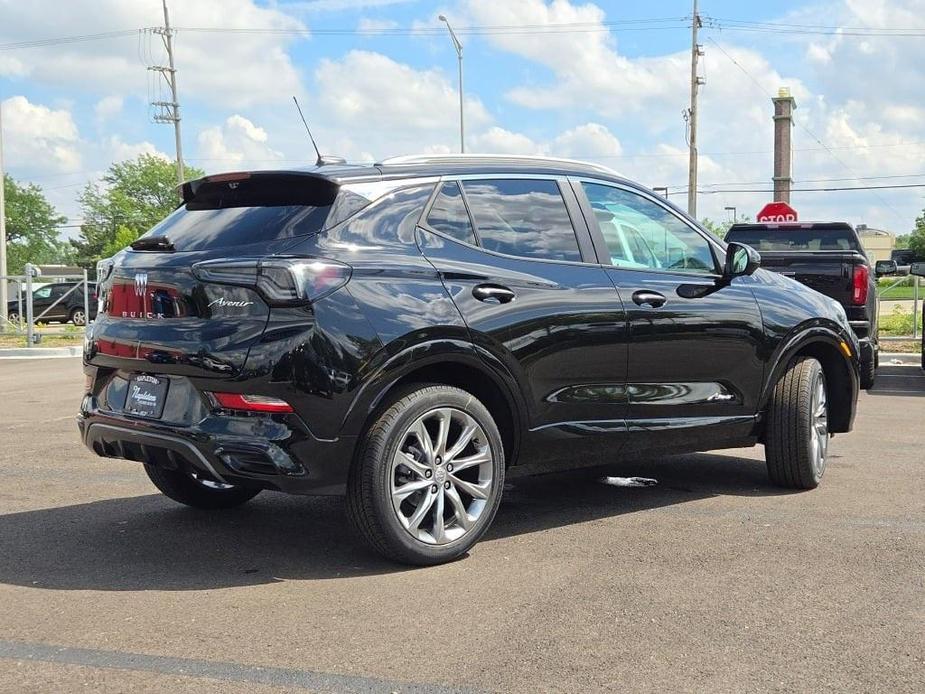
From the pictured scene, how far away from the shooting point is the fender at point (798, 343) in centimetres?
609

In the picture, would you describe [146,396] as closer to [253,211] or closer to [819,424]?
[253,211]

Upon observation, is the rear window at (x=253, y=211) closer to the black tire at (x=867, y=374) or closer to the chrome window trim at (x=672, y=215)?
the chrome window trim at (x=672, y=215)

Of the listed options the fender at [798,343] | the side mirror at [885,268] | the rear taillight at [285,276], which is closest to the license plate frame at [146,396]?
the rear taillight at [285,276]

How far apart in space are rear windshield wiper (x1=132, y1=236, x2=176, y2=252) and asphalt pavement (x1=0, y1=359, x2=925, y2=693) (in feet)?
4.57

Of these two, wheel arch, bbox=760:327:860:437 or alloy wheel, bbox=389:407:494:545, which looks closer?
alloy wheel, bbox=389:407:494:545

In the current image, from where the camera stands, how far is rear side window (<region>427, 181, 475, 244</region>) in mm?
4836

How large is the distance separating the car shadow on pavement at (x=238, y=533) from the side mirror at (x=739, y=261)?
132 cm

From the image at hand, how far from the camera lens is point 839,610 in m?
3.96

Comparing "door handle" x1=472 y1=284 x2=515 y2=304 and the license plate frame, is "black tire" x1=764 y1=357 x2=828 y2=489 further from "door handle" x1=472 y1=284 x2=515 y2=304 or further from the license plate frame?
the license plate frame

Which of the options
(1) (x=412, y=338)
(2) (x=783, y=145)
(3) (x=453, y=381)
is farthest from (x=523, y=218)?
(2) (x=783, y=145)

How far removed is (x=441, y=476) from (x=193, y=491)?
5.58 ft

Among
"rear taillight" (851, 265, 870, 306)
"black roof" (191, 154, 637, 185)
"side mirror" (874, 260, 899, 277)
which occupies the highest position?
"black roof" (191, 154, 637, 185)

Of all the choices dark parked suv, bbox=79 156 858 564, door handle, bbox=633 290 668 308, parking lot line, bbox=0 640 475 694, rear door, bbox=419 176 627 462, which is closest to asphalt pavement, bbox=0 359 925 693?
parking lot line, bbox=0 640 475 694

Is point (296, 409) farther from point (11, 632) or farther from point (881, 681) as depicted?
point (881, 681)
